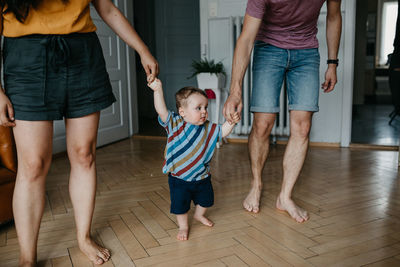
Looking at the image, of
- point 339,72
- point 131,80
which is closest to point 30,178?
point 339,72

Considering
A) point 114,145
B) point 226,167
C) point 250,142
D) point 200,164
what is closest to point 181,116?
point 200,164

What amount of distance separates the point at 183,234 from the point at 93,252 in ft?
1.27

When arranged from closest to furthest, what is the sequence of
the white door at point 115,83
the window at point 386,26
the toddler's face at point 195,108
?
the toddler's face at point 195,108
the white door at point 115,83
the window at point 386,26

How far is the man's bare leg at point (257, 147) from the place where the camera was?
1912 mm

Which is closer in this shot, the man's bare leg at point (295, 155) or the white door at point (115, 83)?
the man's bare leg at point (295, 155)

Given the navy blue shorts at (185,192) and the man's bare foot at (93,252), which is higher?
the navy blue shorts at (185,192)

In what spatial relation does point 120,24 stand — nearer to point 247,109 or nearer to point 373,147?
point 247,109

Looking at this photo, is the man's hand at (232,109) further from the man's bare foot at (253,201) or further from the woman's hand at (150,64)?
the man's bare foot at (253,201)

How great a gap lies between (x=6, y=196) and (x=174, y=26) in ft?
13.9

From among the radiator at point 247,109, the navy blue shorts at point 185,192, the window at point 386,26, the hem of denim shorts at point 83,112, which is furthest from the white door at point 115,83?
the window at point 386,26

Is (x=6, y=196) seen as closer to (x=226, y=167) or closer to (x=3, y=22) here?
(x=3, y=22)

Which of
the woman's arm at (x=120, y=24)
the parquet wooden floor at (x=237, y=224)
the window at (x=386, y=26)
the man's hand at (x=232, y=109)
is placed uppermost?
the window at (x=386, y=26)

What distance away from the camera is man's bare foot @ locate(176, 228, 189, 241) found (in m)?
1.67

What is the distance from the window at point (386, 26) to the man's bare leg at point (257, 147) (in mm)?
10951
